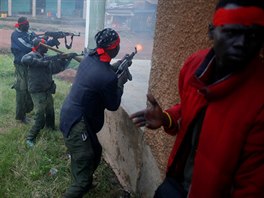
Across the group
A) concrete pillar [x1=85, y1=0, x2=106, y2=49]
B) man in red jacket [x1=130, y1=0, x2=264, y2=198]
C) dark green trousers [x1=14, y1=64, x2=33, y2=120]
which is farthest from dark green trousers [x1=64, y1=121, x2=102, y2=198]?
concrete pillar [x1=85, y1=0, x2=106, y2=49]

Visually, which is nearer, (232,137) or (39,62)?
(232,137)

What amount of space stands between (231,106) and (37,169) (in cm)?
341

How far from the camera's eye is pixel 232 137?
1.36 m

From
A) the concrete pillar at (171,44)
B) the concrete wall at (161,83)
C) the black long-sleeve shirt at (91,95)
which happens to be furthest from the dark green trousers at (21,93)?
the concrete pillar at (171,44)

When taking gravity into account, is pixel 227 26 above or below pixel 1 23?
above

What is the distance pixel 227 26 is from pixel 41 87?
13.4ft

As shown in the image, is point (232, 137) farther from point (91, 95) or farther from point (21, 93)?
point (21, 93)

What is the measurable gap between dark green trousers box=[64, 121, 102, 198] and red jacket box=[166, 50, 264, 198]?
6.38 ft

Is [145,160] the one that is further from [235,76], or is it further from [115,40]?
[235,76]

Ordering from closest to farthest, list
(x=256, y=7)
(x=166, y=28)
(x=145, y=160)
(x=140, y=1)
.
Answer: (x=256, y=7) → (x=166, y=28) → (x=145, y=160) → (x=140, y=1)

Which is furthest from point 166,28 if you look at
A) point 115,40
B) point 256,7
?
point 256,7

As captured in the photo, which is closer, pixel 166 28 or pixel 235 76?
pixel 235 76

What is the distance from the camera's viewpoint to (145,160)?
3354 millimetres

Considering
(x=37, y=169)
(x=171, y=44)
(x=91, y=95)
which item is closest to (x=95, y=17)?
(x=37, y=169)
